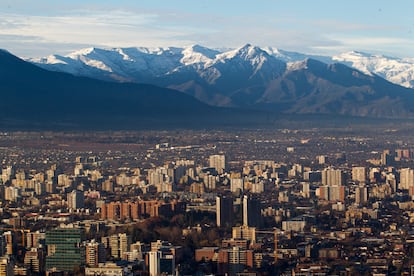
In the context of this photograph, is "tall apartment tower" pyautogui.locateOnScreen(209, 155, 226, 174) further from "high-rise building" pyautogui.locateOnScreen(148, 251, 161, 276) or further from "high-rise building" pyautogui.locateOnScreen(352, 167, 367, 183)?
"high-rise building" pyautogui.locateOnScreen(148, 251, 161, 276)

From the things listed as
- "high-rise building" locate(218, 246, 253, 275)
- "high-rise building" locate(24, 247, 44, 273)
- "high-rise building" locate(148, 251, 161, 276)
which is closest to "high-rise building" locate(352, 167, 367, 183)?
"high-rise building" locate(218, 246, 253, 275)

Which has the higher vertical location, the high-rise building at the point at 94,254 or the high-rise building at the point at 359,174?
the high-rise building at the point at 94,254

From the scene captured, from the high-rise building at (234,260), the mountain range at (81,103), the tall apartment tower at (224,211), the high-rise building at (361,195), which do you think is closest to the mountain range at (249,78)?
the mountain range at (81,103)

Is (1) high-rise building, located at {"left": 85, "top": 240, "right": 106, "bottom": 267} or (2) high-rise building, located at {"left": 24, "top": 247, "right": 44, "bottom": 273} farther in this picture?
(1) high-rise building, located at {"left": 85, "top": 240, "right": 106, "bottom": 267}

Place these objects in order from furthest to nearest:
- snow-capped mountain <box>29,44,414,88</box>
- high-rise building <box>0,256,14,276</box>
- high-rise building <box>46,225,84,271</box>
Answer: snow-capped mountain <box>29,44,414,88</box> → high-rise building <box>46,225,84,271</box> → high-rise building <box>0,256,14,276</box>

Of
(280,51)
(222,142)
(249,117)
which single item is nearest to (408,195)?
(222,142)

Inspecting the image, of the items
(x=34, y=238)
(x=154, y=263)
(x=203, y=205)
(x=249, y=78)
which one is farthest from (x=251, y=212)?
(x=249, y=78)

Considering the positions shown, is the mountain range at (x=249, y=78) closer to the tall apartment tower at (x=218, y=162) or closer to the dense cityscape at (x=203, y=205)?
the dense cityscape at (x=203, y=205)

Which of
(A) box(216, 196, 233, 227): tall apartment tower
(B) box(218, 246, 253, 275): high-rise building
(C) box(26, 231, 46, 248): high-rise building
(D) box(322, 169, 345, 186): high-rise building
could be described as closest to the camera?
(B) box(218, 246, 253, 275): high-rise building
